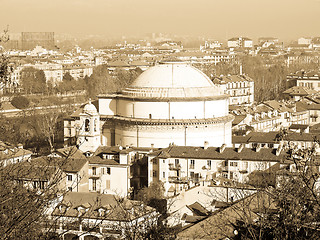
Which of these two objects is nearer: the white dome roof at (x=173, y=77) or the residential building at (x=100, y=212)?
the residential building at (x=100, y=212)

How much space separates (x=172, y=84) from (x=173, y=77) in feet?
1.25

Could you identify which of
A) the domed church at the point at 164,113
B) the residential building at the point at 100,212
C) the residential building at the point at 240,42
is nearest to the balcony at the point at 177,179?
the domed church at the point at 164,113

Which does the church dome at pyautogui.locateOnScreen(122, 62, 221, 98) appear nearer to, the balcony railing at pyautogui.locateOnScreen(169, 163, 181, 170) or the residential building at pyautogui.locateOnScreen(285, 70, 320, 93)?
the balcony railing at pyautogui.locateOnScreen(169, 163, 181, 170)

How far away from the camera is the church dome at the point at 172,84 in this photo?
2638 centimetres

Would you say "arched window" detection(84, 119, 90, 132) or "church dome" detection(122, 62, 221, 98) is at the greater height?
"church dome" detection(122, 62, 221, 98)

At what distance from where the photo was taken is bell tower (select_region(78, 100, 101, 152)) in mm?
Result: 24156

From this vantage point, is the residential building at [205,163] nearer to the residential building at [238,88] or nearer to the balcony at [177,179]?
the balcony at [177,179]

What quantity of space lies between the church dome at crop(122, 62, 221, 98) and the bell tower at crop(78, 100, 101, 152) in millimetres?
2217

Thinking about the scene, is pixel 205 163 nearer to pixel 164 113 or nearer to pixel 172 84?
pixel 164 113

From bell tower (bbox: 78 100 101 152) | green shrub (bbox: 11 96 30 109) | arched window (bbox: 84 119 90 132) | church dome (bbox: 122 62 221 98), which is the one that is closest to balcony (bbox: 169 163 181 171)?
bell tower (bbox: 78 100 101 152)

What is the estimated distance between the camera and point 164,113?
26.1m

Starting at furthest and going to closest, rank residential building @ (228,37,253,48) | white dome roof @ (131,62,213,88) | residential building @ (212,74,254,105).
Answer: residential building @ (228,37,253,48) → residential building @ (212,74,254,105) → white dome roof @ (131,62,213,88)

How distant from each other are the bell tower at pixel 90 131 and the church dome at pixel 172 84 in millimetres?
2217

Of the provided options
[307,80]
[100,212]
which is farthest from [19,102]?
[100,212]
